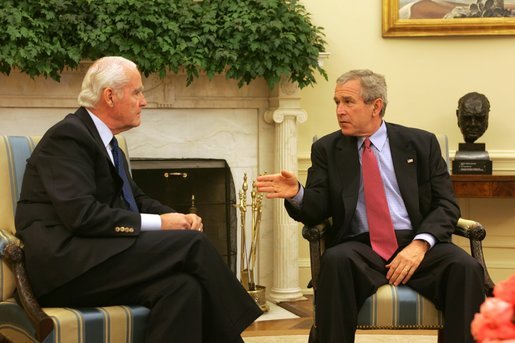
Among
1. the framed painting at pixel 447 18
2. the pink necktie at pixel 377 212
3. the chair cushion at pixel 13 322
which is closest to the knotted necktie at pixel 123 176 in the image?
the chair cushion at pixel 13 322

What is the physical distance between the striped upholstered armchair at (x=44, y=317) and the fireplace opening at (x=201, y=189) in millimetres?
1997

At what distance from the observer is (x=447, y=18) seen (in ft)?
20.4

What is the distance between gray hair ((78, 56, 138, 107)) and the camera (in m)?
3.68

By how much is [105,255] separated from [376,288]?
1140 millimetres

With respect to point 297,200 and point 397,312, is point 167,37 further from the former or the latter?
point 397,312

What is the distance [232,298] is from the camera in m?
3.46

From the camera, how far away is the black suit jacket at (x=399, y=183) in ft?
13.1

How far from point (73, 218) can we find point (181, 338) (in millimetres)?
611

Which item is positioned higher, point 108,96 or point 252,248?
point 108,96

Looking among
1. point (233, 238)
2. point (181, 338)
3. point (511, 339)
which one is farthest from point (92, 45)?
point (511, 339)

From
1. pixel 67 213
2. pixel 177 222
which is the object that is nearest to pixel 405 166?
pixel 177 222

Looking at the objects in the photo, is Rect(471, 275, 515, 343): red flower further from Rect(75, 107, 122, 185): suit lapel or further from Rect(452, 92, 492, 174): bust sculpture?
Rect(452, 92, 492, 174): bust sculpture

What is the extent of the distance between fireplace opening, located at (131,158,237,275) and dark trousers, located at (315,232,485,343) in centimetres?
205

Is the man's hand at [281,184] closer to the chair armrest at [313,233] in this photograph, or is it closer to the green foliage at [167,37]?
the chair armrest at [313,233]
